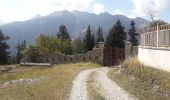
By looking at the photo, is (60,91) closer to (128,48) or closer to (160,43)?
(160,43)

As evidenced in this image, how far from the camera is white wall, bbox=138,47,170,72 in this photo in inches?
1067

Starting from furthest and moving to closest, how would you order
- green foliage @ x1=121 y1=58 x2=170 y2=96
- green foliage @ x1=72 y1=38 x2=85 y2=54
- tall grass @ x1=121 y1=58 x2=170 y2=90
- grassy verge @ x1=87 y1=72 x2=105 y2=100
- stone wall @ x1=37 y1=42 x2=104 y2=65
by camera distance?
green foliage @ x1=72 y1=38 x2=85 y2=54 < stone wall @ x1=37 y1=42 x2=104 y2=65 < tall grass @ x1=121 y1=58 x2=170 y2=90 < green foliage @ x1=121 y1=58 x2=170 y2=96 < grassy verge @ x1=87 y1=72 x2=105 y2=100

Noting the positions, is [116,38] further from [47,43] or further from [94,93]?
[94,93]

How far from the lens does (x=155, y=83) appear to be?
24844 mm

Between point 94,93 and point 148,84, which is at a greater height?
point 148,84

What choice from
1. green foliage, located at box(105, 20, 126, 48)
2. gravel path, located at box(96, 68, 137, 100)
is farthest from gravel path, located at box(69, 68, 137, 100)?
green foliage, located at box(105, 20, 126, 48)

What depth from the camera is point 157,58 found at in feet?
98.8

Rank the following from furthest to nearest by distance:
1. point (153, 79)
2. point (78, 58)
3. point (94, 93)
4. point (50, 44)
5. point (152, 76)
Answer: point (50, 44)
point (78, 58)
point (152, 76)
point (153, 79)
point (94, 93)

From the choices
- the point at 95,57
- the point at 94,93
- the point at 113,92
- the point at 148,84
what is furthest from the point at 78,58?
the point at 94,93

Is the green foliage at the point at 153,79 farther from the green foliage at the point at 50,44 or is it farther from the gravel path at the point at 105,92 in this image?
the green foliage at the point at 50,44

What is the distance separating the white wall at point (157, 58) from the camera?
2710cm

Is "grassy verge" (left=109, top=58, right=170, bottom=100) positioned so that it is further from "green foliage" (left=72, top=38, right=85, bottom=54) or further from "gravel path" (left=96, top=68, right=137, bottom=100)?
"green foliage" (left=72, top=38, right=85, bottom=54)

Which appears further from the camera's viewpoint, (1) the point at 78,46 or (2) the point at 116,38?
(1) the point at 78,46

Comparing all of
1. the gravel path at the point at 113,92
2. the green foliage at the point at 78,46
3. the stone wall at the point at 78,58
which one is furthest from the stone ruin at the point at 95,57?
the green foliage at the point at 78,46
